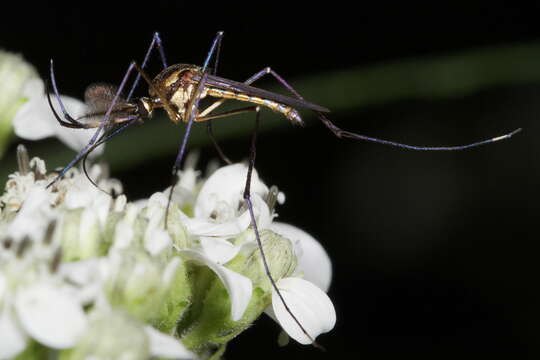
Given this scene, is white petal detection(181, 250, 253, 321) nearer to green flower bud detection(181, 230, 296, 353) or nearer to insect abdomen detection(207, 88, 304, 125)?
green flower bud detection(181, 230, 296, 353)

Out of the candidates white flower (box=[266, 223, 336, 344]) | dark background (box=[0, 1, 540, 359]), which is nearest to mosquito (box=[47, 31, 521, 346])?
white flower (box=[266, 223, 336, 344])

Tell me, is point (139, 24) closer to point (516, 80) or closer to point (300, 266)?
point (516, 80)

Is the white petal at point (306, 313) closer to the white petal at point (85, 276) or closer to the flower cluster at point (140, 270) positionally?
the flower cluster at point (140, 270)

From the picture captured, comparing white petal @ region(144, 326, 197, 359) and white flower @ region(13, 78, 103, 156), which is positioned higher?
white flower @ region(13, 78, 103, 156)

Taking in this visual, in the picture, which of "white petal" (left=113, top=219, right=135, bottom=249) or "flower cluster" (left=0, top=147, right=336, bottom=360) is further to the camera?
"white petal" (left=113, top=219, right=135, bottom=249)

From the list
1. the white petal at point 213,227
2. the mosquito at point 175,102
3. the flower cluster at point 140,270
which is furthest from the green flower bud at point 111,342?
the mosquito at point 175,102
